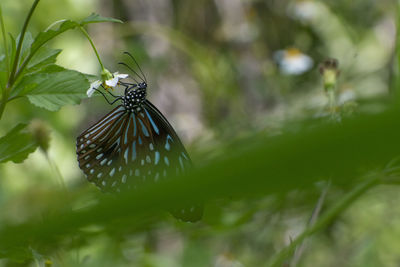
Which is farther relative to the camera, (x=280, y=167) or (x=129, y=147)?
(x=129, y=147)

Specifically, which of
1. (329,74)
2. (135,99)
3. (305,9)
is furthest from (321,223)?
(305,9)

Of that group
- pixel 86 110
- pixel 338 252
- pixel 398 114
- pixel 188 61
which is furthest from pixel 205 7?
pixel 398 114

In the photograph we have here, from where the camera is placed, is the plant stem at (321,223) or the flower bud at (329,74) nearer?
the plant stem at (321,223)

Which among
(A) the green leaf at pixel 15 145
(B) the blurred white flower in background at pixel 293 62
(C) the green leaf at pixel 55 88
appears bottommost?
(B) the blurred white flower in background at pixel 293 62

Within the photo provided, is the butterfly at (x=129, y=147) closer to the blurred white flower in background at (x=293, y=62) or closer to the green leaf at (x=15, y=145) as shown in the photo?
the green leaf at (x=15, y=145)

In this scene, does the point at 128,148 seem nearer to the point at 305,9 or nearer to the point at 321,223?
the point at 321,223

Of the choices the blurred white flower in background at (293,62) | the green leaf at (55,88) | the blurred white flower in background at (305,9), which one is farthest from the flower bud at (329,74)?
the blurred white flower in background at (305,9)

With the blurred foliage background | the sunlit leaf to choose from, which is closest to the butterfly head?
the blurred foliage background
